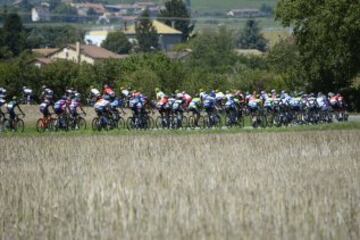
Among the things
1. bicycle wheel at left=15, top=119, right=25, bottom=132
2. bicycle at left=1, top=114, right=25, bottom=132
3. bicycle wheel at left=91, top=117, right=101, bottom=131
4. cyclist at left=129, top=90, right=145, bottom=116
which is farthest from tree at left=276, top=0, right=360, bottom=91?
bicycle at left=1, top=114, right=25, bottom=132

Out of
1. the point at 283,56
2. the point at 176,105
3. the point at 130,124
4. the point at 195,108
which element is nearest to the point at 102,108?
the point at 130,124

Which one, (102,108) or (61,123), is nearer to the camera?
(102,108)

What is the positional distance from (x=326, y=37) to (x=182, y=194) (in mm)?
49571

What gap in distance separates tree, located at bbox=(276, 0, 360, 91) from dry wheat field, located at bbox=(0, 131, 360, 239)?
37.4 meters

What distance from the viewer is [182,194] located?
49.5ft

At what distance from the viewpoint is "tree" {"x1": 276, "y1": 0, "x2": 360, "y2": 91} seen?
61.8 metres

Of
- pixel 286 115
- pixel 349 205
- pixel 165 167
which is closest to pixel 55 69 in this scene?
pixel 286 115

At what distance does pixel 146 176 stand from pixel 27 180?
233cm

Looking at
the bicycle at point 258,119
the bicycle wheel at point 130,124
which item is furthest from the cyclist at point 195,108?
the bicycle at point 258,119

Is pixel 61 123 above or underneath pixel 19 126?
above

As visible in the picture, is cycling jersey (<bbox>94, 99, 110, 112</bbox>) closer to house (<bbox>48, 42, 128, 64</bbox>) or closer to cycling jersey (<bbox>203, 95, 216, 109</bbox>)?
cycling jersey (<bbox>203, 95, 216, 109</bbox>)

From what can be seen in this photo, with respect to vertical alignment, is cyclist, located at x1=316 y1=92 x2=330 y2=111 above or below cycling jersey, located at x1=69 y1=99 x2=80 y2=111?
below

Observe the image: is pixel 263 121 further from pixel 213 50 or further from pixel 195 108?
pixel 213 50

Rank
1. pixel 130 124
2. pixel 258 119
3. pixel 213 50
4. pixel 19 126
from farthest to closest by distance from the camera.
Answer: pixel 213 50
pixel 258 119
pixel 130 124
pixel 19 126
